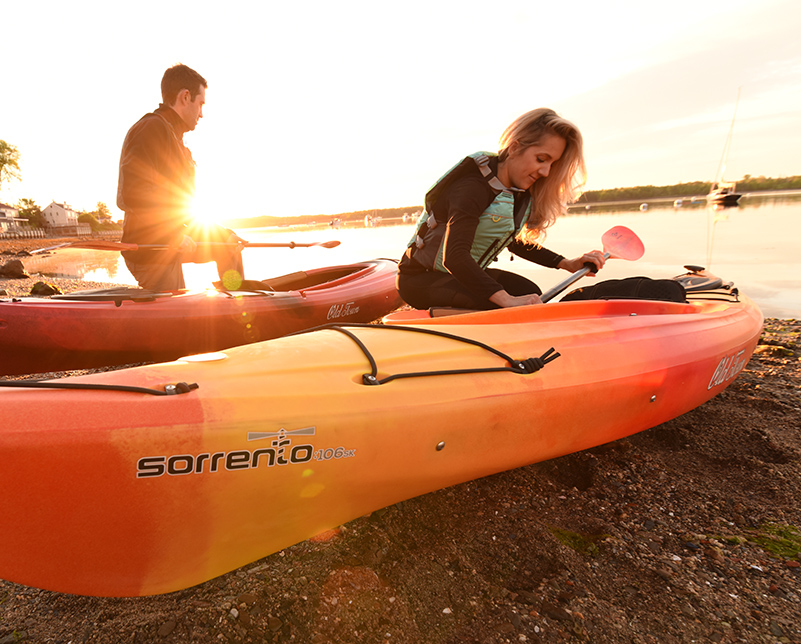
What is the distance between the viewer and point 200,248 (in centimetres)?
433

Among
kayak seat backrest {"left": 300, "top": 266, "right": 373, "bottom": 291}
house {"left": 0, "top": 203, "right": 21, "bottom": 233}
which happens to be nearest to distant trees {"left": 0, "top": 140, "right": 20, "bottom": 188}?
house {"left": 0, "top": 203, "right": 21, "bottom": 233}

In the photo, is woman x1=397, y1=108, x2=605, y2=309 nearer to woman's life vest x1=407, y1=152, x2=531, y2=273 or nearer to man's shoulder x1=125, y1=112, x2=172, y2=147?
woman's life vest x1=407, y1=152, x2=531, y2=273

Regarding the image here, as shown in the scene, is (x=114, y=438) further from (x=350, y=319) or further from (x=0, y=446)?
(x=350, y=319)

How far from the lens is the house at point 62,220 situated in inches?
2069

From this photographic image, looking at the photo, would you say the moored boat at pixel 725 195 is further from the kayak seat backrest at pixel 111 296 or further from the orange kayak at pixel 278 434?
the kayak seat backrest at pixel 111 296

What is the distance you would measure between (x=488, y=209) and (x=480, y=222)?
91 millimetres

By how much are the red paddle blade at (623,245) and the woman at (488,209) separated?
1096 mm

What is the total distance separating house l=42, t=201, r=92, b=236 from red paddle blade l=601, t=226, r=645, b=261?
208 ft

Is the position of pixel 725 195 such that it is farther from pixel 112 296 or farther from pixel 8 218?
pixel 8 218

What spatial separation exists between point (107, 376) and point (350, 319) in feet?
12.6

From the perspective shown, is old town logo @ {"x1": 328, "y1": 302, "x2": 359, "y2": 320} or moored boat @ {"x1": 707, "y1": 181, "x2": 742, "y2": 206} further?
moored boat @ {"x1": 707, "y1": 181, "x2": 742, "y2": 206}

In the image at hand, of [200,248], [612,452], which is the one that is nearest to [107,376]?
[612,452]

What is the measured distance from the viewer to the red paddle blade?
12.1 ft

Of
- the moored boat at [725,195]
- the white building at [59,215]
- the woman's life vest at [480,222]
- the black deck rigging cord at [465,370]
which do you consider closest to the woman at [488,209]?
the woman's life vest at [480,222]
